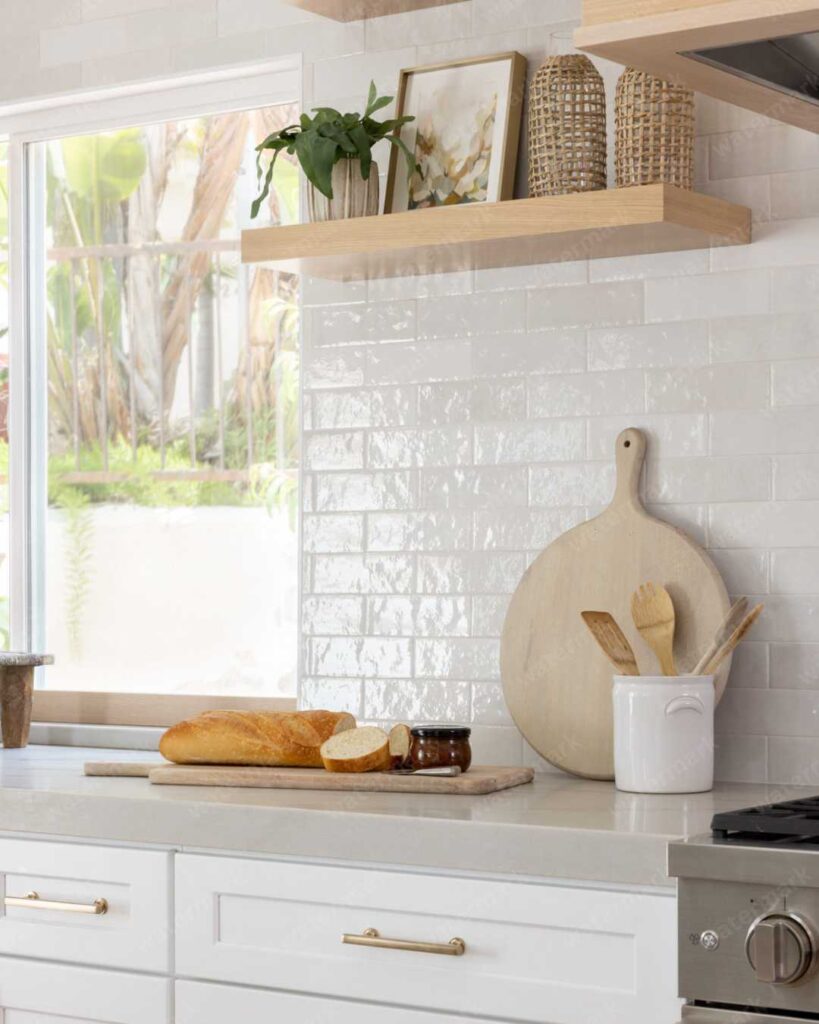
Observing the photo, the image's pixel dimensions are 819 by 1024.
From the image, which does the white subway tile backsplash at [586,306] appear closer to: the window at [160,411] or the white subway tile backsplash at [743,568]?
the white subway tile backsplash at [743,568]

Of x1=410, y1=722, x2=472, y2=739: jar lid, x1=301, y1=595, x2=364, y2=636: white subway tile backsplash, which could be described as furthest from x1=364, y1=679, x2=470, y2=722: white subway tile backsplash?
x1=410, y1=722, x2=472, y2=739: jar lid

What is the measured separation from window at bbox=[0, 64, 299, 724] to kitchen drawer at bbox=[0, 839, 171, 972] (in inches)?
33.2

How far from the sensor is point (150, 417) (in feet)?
11.5

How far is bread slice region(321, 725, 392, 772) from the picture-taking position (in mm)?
2582

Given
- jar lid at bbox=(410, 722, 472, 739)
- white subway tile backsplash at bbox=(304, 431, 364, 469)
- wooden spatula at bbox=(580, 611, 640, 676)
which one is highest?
white subway tile backsplash at bbox=(304, 431, 364, 469)

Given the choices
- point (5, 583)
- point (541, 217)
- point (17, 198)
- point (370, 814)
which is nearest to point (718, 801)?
point (370, 814)

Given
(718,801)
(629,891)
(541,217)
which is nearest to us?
(629,891)

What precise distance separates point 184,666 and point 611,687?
1.08 m

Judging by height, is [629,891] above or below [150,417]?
below

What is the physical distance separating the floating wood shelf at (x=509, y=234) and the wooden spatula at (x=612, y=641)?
63 cm

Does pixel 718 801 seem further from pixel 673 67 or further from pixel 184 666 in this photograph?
pixel 184 666

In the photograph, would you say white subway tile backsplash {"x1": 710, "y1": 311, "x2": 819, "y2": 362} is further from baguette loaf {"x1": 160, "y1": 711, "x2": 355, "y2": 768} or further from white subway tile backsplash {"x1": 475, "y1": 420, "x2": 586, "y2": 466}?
baguette loaf {"x1": 160, "y1": 711, "x2": 355, "y2": 768}

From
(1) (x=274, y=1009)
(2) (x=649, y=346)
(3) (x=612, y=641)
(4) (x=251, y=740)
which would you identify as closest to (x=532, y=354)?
(2) (x=649, y=346)

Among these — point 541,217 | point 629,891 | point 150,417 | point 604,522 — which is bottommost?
point 629,891
